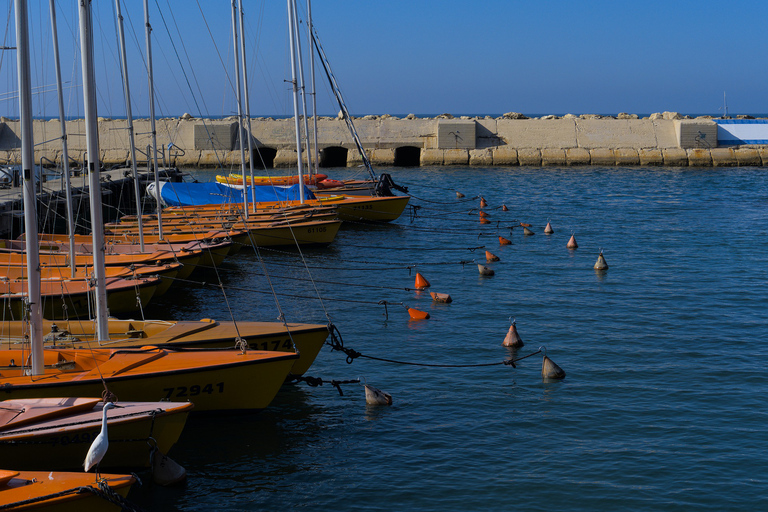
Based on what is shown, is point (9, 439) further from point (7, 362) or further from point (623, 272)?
point (623, 272)

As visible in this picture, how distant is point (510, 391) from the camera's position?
15.1 meters

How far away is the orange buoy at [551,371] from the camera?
1561 centimetres

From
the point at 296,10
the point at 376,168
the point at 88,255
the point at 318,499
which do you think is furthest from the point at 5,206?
the point at 376,168

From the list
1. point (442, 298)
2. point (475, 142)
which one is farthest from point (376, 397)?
point (475, 142)

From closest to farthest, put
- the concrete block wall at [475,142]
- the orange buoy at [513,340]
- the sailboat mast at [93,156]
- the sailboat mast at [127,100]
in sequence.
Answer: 1. the sailboat mast at [93,156]
2. the orange buoy at [513,340]
3. the sailboat mast at [127,100]
4. the concrete block wall at [475,142]

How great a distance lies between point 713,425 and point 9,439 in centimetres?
1085

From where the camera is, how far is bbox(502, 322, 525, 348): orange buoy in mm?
17859

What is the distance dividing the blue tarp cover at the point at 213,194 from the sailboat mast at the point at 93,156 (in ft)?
74.6

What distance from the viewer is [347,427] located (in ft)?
43.5

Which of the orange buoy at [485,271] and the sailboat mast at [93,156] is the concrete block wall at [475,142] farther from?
the sailboat mast at [93,156]

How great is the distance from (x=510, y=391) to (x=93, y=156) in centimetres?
870

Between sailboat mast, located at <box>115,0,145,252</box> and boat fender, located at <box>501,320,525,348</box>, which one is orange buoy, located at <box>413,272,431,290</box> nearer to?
boat fender, located at <box>501,320,525,348</box>

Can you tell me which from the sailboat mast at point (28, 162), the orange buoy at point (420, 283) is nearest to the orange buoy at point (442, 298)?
the orange buoy at point (420, 283)

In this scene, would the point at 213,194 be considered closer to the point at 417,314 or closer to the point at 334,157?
the point at 417,314
